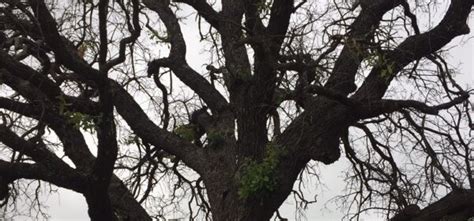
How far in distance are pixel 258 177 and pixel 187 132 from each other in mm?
2032

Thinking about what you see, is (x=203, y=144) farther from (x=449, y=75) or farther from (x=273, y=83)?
(x=449, y=75)

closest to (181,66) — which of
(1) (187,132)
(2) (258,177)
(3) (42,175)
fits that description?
(1) (187,132)

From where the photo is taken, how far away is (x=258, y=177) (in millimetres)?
6648

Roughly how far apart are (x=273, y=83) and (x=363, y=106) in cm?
94

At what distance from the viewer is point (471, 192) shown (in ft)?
23.2

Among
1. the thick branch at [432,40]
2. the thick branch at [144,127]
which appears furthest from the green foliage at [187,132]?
the thick branch at [432,40]

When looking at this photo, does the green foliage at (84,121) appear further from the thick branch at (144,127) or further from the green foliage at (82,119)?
the thick branch at (144,127)

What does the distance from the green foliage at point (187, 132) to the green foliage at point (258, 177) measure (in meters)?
1.71

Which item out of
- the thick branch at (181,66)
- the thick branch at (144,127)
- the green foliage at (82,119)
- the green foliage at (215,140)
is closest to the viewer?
the green foliage at (82,119)

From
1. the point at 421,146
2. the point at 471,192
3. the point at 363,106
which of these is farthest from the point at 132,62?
the point at 471,192

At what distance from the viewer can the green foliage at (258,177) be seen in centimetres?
665

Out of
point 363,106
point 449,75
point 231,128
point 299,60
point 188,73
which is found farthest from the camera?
point 188,73

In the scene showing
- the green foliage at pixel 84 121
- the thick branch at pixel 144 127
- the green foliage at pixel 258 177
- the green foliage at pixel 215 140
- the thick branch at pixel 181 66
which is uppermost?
the thick branch at pixel 181 66

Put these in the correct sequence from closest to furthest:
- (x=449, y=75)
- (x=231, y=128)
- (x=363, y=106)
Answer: (x=363, y=106) < (x=449, y=75) < (x=231, y=128)
